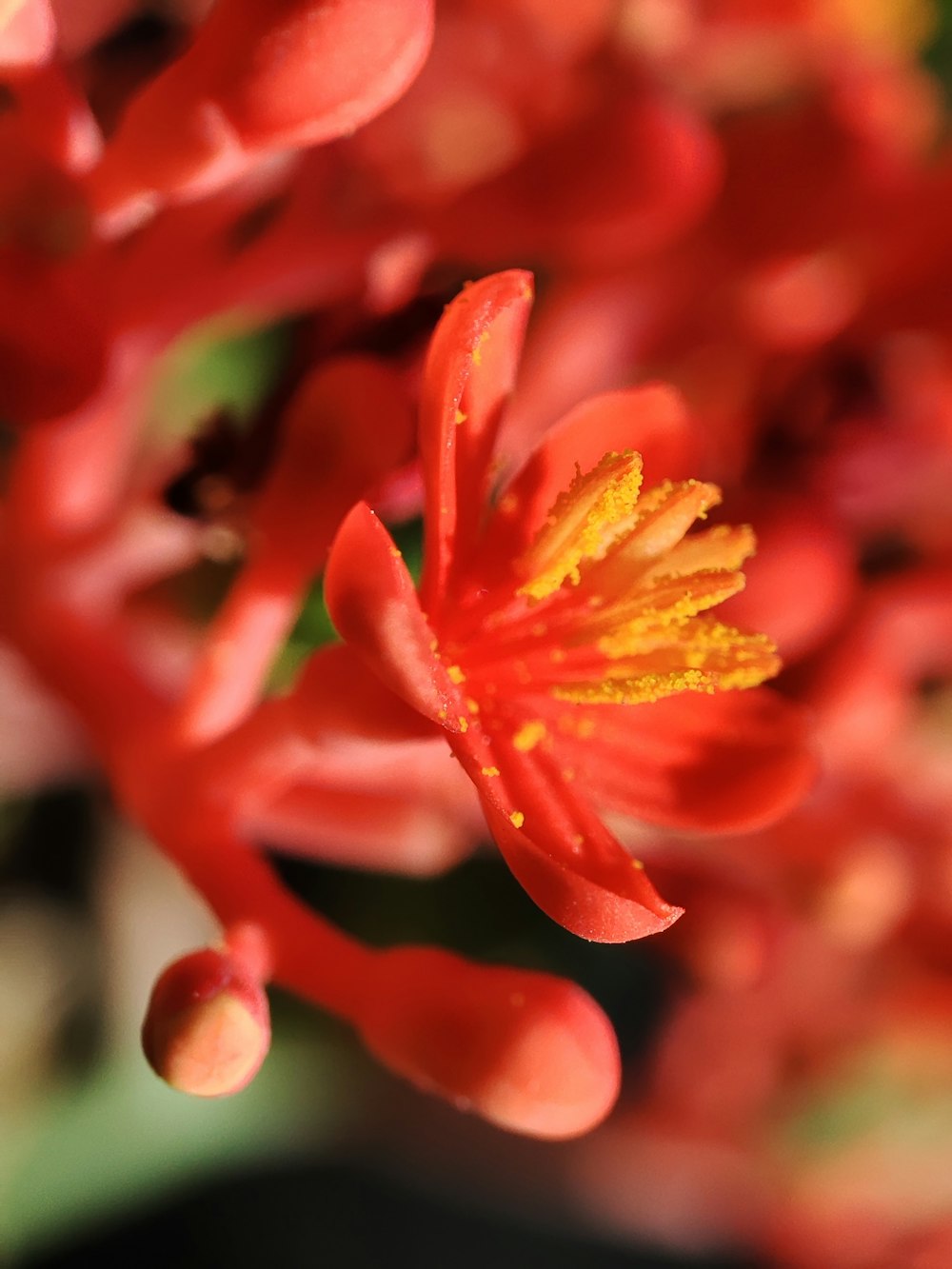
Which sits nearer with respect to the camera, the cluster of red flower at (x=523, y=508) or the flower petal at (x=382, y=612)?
the flower petal at (x=382, y=612)

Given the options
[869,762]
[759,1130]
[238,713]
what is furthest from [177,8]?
[759,1130]

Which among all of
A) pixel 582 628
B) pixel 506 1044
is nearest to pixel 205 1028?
pixel 506 1044

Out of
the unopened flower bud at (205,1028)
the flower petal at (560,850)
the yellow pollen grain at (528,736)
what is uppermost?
the yellow pollen grain at (528,736)

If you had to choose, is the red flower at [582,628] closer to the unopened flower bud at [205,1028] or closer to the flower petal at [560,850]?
the flower petal at [560,850]

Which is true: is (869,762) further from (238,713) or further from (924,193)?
(238,713)

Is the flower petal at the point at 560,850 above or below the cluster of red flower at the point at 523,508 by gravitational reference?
below

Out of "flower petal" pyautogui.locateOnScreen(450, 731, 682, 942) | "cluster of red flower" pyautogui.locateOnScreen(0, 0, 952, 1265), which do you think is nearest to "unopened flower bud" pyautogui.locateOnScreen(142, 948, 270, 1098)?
"cluster of red flower" pyautogui.locateOnScreen(0, 0, 952, 1265)

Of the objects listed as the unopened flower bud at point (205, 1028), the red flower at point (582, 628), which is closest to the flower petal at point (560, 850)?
the red flower at point (582, 628)
